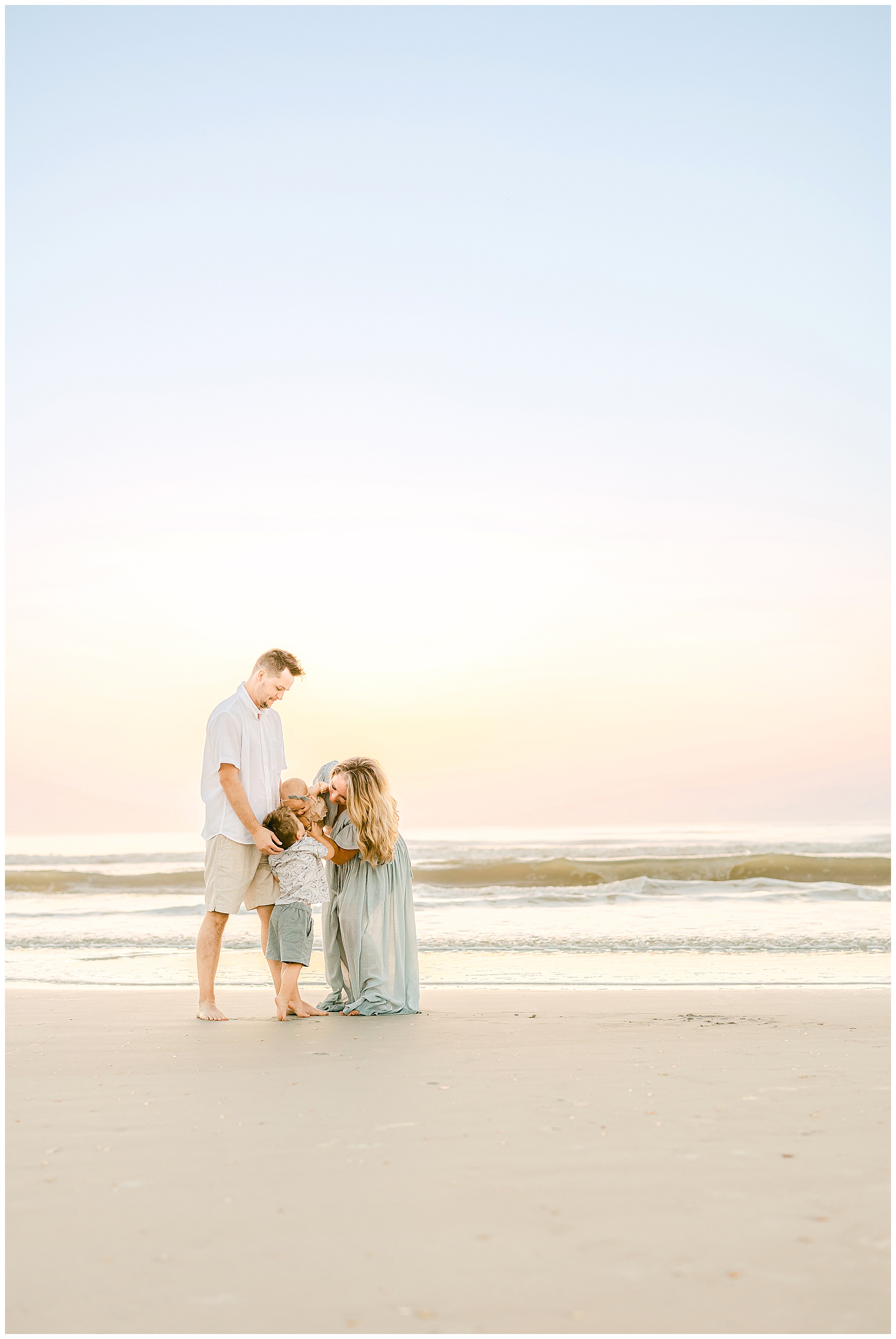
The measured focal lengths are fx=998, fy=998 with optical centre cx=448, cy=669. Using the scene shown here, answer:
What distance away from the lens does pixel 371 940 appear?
4.97 m

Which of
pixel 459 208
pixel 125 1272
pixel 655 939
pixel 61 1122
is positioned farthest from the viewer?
pixel 459 208

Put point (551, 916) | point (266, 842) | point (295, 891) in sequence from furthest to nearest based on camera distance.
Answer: point (551, 916) → point (295, 891) → point (266, 842)

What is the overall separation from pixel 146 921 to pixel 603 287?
28.4 feet

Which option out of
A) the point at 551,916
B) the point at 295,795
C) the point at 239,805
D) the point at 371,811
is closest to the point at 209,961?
the point at 239,805

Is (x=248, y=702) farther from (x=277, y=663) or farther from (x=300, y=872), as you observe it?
(x=300, y=872)

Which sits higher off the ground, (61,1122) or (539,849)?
(61,1122)

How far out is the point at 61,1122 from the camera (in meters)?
2.92

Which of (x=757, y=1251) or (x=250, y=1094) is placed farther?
(x=250, y=1094)

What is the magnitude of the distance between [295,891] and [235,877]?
31 centimetres

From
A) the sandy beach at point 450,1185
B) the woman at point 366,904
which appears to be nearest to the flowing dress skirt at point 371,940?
the woman at point 366,904

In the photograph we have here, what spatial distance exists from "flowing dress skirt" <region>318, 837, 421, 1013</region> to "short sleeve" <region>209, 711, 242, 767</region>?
32.9 inches

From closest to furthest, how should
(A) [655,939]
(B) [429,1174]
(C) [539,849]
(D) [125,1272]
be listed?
(D) [125,1272], (B) [429,1174], (A) [655,939], (C) [539,849]

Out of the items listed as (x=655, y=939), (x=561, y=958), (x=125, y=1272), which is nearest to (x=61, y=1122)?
(x=125, y=1272)

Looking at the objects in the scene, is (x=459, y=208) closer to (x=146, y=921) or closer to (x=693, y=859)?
(x=146, y=921)
